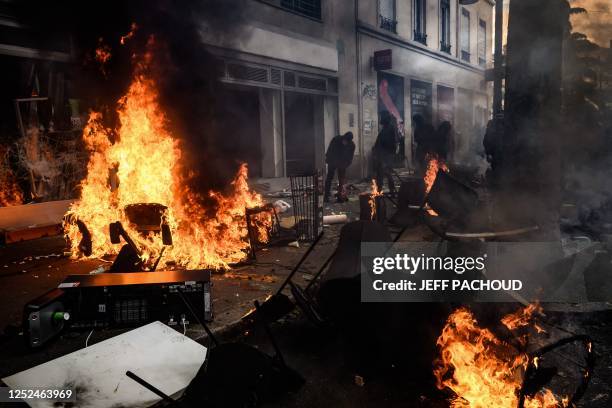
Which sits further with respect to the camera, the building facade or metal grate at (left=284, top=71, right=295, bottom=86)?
metal grate at (left=284, top=71, right=295, bottom=86)

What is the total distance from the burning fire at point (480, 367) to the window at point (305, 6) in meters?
12.8

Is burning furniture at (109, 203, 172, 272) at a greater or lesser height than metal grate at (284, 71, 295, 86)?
lesser

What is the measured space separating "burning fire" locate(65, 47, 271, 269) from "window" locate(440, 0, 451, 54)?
20957mm

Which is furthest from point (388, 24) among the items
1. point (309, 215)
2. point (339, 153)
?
point (309, 215)

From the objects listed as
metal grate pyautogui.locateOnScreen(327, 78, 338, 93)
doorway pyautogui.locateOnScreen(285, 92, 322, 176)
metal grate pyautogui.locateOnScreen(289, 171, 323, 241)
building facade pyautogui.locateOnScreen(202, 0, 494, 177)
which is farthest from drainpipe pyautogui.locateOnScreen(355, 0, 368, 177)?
metal grate pyautogui.locateOnScreen(289, 171, 323, 241)

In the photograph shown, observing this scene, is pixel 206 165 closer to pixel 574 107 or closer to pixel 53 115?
pixel 53 115

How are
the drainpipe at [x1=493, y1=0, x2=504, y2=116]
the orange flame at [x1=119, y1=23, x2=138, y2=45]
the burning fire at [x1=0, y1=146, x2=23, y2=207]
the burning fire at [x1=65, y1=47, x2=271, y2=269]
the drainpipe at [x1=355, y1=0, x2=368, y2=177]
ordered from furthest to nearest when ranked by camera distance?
the drainpipe at [x1=355, y1=0, x2=368, y2=177]
the drainpipe at [x1=493, y1=0, x2=504, y2=116]
the orange flame at [x1=119, y1=23, x2=138, y2=45]
the burning fire at [x1=0, y1=146, x2=23, y2=207]
the burning fire at [x1=65, y1=47, x2=271, y2=269]

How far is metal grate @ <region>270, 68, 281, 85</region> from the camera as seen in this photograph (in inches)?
531

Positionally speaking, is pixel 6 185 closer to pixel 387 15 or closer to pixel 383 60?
pixel 383 60

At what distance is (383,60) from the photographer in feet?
56.2

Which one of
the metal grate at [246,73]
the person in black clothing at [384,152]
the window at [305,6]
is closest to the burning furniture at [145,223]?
the metal grate at [246,73]

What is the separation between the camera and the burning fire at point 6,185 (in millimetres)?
7641

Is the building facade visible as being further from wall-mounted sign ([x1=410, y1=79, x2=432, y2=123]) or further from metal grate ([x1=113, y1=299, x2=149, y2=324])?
metal grate ([x1=113, y1=299, x2=149, y2=324])

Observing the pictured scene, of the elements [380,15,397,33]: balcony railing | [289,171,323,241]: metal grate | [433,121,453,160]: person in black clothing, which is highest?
[380,15,397,33]: balcony railing
